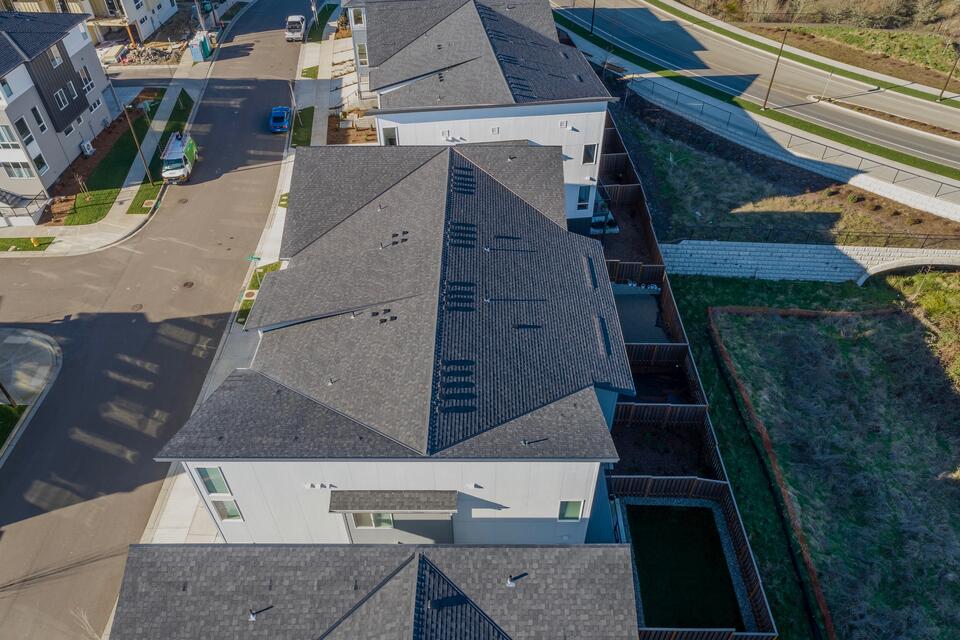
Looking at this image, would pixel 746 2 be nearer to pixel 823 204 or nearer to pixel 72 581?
pixel 823 204

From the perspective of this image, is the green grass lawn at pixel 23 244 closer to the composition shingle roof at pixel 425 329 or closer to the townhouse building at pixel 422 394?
the composition shingle roof at pixel 425 329

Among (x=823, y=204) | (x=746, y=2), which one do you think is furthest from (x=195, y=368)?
(x=746, y=2)

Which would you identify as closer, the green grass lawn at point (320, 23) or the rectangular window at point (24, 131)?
the rectangular window at point (24, 131)

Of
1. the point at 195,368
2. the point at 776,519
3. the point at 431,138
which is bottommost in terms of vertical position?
the point at 776,519

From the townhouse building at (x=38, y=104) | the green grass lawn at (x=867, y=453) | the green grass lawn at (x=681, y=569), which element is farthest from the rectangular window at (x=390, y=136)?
the green grass lawn at (x=681, y=569)

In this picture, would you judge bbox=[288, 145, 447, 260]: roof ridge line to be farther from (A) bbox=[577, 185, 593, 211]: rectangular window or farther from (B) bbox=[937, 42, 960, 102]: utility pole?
(B) bbox=[937, 42, 960, 102]: utility pole
